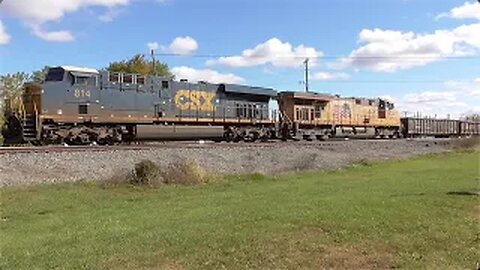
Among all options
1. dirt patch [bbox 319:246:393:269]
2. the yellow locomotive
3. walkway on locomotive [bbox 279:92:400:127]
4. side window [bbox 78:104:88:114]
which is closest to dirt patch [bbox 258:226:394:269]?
dirt patch [bbox 319:246:393:269]

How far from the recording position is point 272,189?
1527cm

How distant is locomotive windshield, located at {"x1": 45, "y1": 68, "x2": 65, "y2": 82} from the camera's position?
2362cm

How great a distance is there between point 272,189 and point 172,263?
8.79 m

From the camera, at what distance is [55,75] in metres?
23.8

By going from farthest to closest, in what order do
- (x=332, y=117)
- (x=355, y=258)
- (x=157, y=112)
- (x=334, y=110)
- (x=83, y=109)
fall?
(x=334, y=110) → (x=332, y=117) → (x=157, y=112) → (x=83, y=109) → (x=355, y=258)

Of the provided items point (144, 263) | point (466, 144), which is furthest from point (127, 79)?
point (466, 144)

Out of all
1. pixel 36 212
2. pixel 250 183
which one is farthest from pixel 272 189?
pixel 36 212

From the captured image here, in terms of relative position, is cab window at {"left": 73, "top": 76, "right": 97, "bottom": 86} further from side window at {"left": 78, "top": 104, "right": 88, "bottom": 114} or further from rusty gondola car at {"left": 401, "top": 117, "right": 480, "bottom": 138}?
rusty gondola car at {"left": 401, "top": 117, "right": 480, "bottom": 138}

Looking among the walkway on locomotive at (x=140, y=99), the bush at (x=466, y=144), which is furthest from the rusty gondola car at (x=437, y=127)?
the walkway on locomotive at (x=140, y=99)

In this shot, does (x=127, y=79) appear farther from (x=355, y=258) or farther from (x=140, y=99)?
(x=355, y=258)

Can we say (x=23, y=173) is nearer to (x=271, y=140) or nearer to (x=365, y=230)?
(x=365, y=230)

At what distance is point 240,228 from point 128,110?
18.7 metres

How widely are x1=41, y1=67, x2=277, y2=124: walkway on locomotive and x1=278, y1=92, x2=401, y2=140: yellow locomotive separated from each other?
10.6ft

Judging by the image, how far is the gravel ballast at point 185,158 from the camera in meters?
15.9
